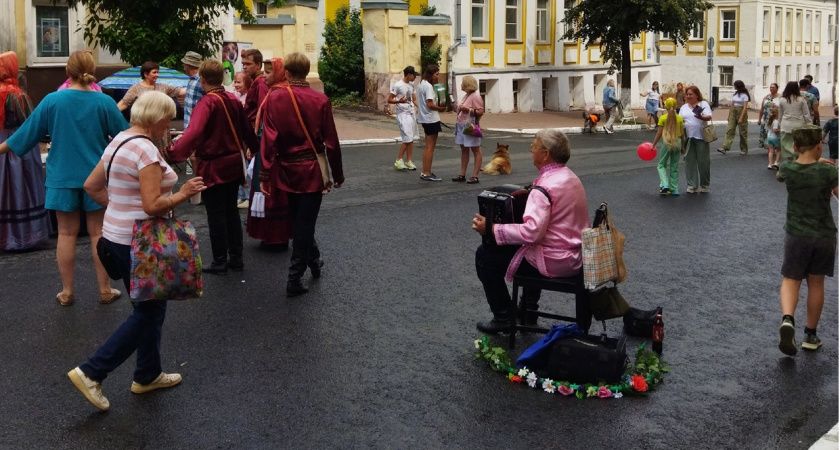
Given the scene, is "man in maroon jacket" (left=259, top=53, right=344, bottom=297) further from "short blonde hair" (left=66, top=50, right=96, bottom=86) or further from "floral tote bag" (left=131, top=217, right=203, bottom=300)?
"floral tote bag" (left=131, top=217, right=203, bottom=300)

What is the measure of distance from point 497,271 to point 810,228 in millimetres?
2018

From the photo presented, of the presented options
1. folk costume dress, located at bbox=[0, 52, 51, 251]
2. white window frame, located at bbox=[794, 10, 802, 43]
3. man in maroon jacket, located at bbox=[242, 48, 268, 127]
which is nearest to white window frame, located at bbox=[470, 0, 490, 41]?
man in maroon jacket, located at bbox=[242, 48, 268, 127]

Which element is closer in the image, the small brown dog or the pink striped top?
the pink striped top

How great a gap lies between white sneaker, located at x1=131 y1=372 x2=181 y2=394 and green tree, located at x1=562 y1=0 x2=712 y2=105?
103 ft

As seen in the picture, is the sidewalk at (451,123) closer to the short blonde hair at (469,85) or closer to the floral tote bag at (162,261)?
the short blonde hair at (469,85)

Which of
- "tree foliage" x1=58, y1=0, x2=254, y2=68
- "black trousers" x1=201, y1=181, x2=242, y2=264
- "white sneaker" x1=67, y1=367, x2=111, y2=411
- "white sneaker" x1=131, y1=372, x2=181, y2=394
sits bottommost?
"white sneaker" x1=131, y1=372, x2=181, y2=394

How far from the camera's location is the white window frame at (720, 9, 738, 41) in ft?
194

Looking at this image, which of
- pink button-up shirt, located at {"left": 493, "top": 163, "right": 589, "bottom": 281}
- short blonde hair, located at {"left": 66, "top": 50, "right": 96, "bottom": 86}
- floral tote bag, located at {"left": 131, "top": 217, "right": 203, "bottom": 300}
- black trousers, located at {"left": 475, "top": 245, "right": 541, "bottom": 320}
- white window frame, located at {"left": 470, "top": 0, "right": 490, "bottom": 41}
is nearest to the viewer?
floral tote bag, located at {"left": 131, "top": 217, "right": 203, "bottom": 300}

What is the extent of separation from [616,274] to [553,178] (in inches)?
27.2

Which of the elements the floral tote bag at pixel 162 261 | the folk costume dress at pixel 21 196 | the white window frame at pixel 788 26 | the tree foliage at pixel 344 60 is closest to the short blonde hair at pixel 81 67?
the folk costume dress at pixel 21 196

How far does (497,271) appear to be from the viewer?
718cm

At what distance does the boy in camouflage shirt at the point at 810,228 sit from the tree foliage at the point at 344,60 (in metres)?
29.9

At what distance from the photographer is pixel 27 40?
2267cm

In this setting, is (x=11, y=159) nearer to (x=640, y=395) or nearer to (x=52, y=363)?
(x=52, y=363)
